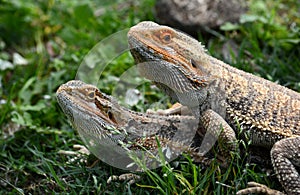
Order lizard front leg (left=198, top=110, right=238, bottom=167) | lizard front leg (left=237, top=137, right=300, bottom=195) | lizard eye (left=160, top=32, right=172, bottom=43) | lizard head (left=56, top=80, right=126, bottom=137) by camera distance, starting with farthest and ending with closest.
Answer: lizard eye (left=160, top=32, right=172, bottom=43) → lizard front leg (left=198, top=110, right=238, bottom=167) → lizard head (left=56, top=80, right=126, bottom=137) → lizard front leg (left=237, top=137, right=300, bottom=195)

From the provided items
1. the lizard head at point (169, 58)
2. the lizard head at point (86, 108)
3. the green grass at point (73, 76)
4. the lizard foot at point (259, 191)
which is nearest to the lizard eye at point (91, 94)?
the lizard head at point (86, 108)

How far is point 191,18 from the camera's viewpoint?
6.65 metres

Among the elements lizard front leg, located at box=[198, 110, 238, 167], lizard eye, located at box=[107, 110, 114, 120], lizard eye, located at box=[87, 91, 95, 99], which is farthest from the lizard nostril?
lizard front leg, located at box=[198, 110, 238, 167]

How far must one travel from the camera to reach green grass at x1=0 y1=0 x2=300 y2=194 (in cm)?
448

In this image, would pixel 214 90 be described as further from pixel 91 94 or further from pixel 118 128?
pixel 91 94

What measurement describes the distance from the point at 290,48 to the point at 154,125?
257cm

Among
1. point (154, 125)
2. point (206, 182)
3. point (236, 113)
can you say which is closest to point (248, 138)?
point (236, 113)

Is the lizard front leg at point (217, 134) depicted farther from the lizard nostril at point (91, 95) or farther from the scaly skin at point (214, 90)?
the lizard nostril at point (91, 95)

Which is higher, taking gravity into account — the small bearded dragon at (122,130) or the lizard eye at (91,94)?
the lizard eye at (91,94)

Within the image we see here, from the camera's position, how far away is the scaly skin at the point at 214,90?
449 centimetres

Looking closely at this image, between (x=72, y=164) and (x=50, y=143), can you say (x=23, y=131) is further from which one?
(x=72, y=164)

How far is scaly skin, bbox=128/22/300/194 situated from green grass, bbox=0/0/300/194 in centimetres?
37

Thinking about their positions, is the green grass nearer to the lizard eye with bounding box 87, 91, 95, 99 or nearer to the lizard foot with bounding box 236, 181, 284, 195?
the lizard foot with bounding box 236, 181, 284, 195

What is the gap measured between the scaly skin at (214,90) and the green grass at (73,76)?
37 cm
